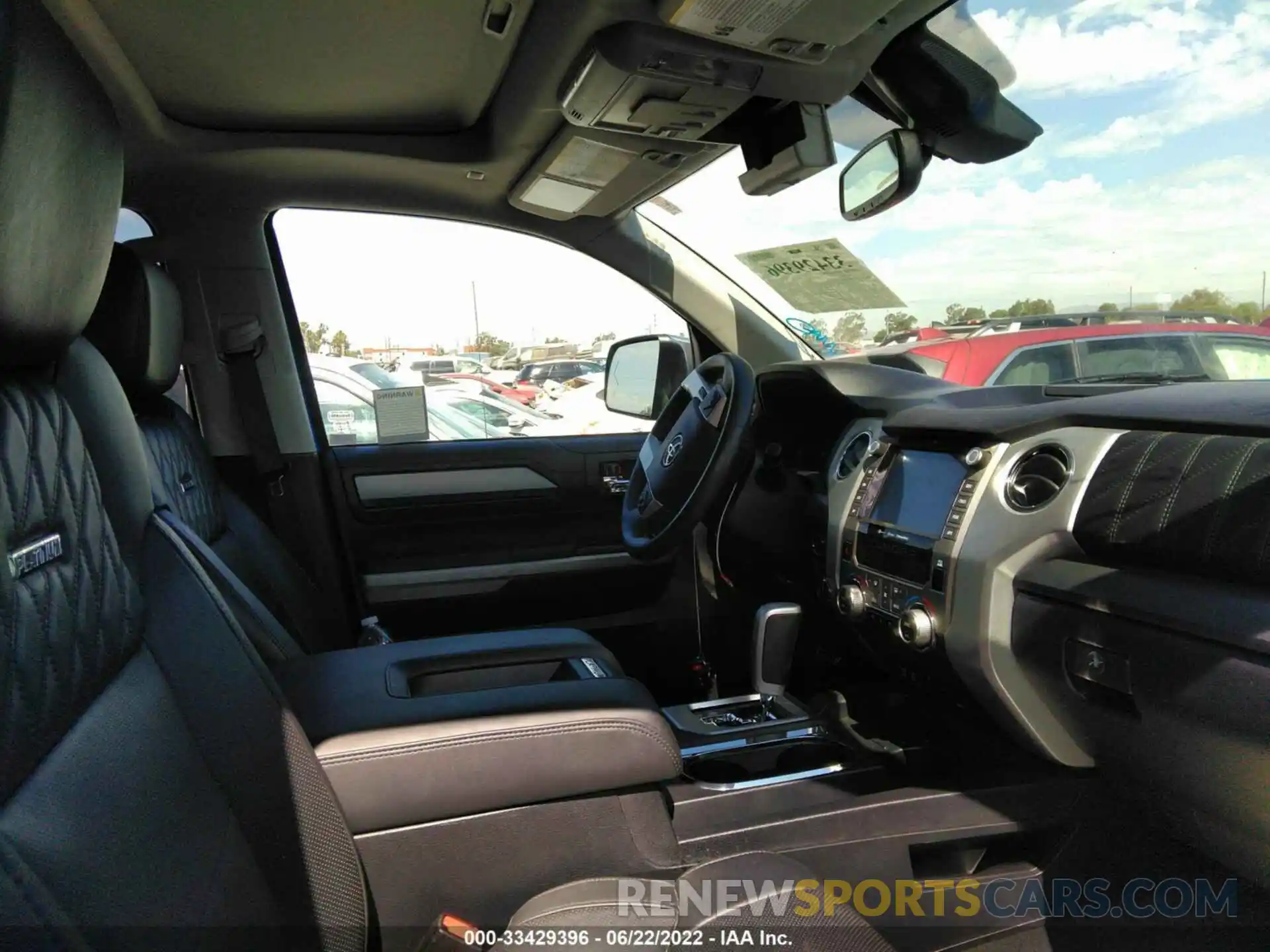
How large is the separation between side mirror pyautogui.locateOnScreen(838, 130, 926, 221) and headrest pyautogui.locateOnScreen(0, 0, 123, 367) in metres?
1.73

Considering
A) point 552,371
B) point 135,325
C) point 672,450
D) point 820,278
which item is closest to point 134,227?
point 135,325

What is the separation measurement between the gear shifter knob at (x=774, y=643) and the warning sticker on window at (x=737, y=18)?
1.24 meters

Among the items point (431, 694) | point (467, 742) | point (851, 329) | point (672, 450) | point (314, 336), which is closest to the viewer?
point (467, 742)

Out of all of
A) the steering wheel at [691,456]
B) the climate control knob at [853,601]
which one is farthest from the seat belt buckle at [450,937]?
the climate control knob at [853,601]

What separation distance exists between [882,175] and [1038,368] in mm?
664

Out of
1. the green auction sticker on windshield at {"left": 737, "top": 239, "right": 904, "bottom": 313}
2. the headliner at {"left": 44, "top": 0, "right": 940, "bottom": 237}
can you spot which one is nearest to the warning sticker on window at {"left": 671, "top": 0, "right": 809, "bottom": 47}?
the headliner at {"left": 44, "top": 0, "right": 940, "bottom": 237}

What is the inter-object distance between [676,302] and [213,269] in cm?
151

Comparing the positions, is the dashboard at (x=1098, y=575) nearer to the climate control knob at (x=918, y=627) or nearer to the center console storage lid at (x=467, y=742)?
the climate control knob at (x=918, y=627)

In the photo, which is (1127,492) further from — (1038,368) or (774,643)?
(774,643)

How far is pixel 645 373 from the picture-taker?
2969mm

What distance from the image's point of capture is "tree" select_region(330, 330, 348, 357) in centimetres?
285

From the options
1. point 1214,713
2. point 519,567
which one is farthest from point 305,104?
point 1214,713

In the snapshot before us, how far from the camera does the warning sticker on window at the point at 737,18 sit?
1532 mm

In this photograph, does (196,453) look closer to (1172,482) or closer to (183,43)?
(183,43)
